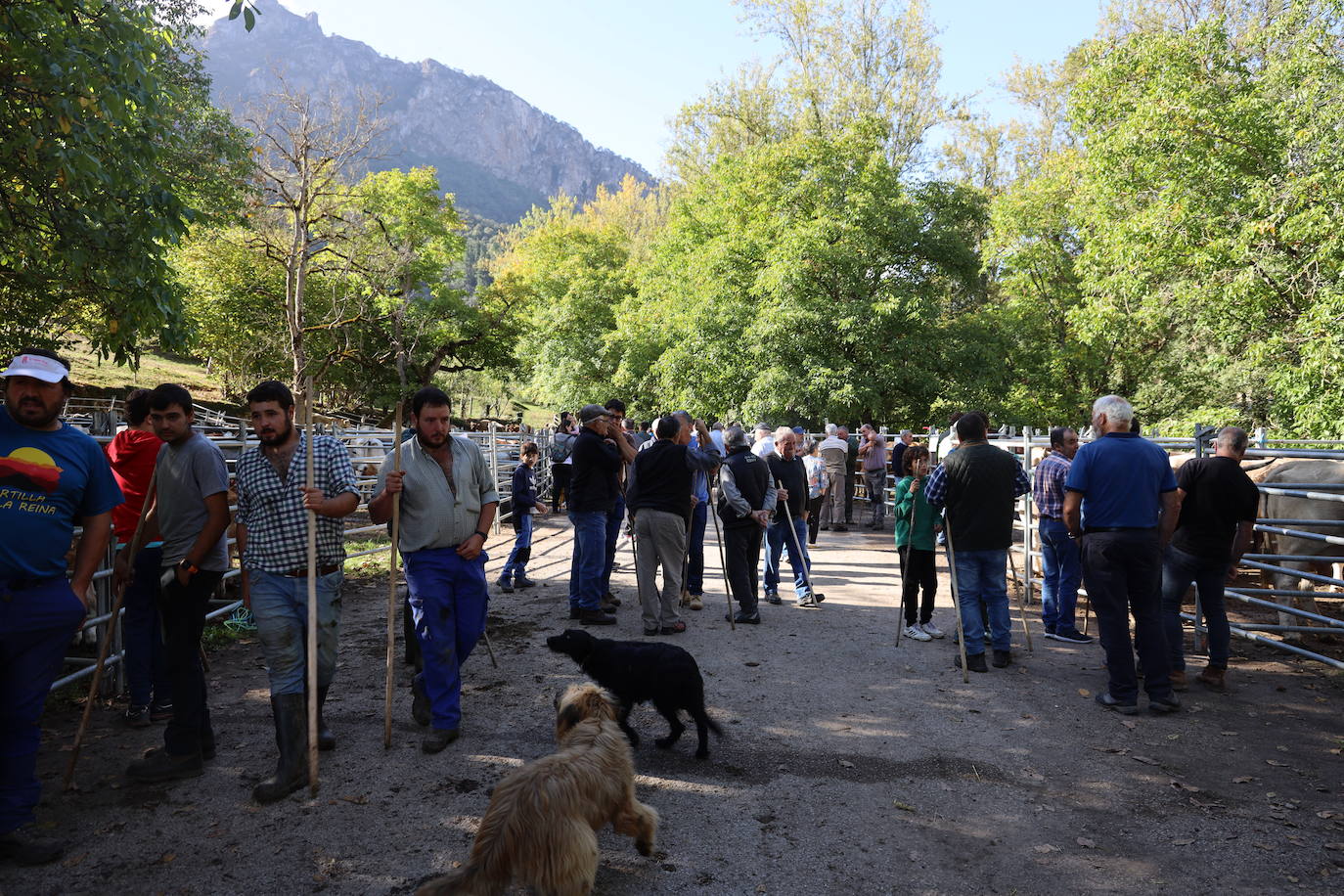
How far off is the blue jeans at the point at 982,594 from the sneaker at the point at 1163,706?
1.18 metres

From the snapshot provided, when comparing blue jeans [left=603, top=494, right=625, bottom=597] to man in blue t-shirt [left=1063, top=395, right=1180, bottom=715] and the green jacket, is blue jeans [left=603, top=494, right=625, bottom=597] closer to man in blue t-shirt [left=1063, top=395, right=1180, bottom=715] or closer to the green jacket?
the green jacket

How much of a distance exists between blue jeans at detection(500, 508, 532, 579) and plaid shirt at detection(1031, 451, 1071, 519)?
558 cm

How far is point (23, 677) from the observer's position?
10.9 feet

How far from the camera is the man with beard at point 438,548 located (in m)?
4.48

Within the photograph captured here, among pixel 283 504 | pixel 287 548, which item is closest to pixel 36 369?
pixel 283 504

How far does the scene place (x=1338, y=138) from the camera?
12758 millimetres

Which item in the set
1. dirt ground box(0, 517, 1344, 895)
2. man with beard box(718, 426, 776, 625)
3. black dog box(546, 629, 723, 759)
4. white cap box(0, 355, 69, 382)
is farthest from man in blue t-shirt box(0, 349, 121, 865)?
man with beard box(718, 426, 776, 625)

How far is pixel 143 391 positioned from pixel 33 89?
2.54 m

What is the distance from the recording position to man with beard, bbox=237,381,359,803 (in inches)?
154

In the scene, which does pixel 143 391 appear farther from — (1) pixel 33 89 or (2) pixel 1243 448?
(2) pixel 1243 448

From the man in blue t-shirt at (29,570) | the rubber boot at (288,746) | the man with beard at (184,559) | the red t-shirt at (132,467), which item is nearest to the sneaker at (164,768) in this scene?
the man with beard at (184,559)

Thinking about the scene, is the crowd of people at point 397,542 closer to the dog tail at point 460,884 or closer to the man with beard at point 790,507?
the man with beard at point 790,507

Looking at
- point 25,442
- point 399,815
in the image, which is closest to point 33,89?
point 25,442

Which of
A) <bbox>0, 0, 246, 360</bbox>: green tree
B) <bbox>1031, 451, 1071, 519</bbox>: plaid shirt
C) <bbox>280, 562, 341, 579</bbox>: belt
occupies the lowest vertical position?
<bbox>280, 562, 341, 579</bbox>: belt
